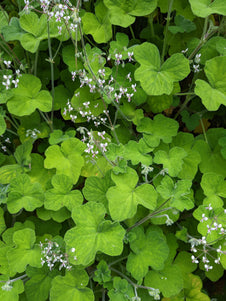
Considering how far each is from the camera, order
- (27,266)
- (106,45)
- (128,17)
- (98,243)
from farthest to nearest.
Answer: (106,45)
(128,17)
(27,266)
(98,243)

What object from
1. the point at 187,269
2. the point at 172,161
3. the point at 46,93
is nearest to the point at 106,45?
the point at 46,93

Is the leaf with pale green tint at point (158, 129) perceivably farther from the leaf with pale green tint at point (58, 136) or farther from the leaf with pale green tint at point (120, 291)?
the leaf with pale green tint at point (120, 291)

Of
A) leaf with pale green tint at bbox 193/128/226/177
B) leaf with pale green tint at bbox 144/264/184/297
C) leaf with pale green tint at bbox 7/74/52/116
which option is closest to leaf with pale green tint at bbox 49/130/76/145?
leaf with pale green tint at bbox 7/74/52/116

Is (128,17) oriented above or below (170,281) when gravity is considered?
above

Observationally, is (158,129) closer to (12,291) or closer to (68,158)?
(68,158)

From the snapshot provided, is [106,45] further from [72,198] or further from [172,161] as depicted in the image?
[72,198]

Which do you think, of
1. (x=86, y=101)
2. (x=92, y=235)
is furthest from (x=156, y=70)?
(x=92, y=235)
